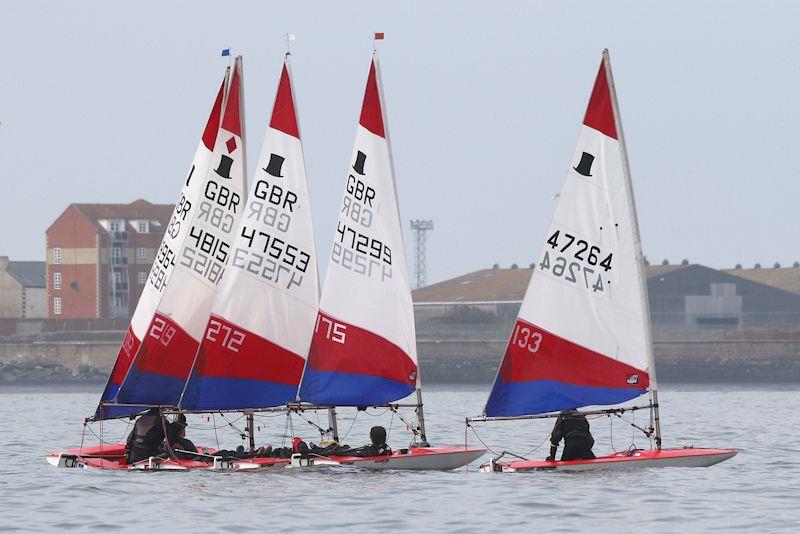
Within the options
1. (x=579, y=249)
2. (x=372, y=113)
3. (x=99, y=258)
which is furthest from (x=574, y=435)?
(x=99, y=258)

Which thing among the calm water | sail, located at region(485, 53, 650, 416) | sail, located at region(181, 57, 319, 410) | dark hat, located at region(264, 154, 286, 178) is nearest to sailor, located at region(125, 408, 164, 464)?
the calm water

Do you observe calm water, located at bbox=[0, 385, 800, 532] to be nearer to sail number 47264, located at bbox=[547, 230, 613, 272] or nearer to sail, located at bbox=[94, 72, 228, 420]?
sail, located at bbox=[94, 72, 228, 420]

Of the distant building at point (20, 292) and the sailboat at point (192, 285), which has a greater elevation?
the distant building at point (20, 292)

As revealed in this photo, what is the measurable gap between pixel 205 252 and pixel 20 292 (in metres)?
118

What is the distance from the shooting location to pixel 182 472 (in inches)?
1155

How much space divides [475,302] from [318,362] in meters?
98.3

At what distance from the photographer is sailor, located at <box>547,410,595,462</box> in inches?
1080

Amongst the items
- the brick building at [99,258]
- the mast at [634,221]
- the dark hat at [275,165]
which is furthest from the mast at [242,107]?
the brick building at [99,258]

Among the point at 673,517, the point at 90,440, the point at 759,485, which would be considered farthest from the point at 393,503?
the point at 90,440

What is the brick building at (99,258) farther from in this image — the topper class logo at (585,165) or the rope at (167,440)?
the topper class logo at (585,165)

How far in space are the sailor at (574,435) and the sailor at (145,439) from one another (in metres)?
7.01

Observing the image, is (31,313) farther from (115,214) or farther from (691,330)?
(691,330)

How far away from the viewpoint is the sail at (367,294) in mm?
29766

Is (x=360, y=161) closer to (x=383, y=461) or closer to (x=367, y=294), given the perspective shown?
(x=367, y=294)
